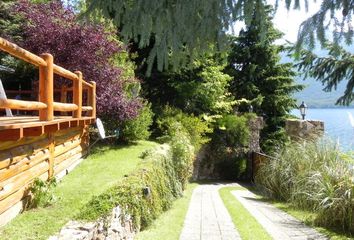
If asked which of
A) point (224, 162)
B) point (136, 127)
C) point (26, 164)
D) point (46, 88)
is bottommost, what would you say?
point (224, 162)

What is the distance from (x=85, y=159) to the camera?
10.3m

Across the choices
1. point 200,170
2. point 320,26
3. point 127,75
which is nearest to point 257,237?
point 320,26

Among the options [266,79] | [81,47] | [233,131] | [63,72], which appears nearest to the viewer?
[63,72]

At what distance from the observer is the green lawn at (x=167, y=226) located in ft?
24.6

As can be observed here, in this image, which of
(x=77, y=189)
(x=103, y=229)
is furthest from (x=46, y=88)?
(x=103, y=229)

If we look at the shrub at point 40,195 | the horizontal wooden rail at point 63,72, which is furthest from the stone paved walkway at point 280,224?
the horizontal wooden rail at point 63,72

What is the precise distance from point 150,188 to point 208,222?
1.39 meters

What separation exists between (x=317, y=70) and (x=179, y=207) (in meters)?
4.50

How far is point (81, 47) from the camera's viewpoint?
440 inches

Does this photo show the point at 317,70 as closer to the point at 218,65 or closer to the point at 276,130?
the point at 218,65

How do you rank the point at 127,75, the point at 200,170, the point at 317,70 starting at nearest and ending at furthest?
the point at 317,70
the point at 127,75
the point at 200,170

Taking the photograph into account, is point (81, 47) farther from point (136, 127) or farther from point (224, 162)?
point (224, 162)

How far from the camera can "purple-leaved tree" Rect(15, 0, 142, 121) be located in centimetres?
1099

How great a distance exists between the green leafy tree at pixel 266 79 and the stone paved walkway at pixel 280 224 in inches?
518
